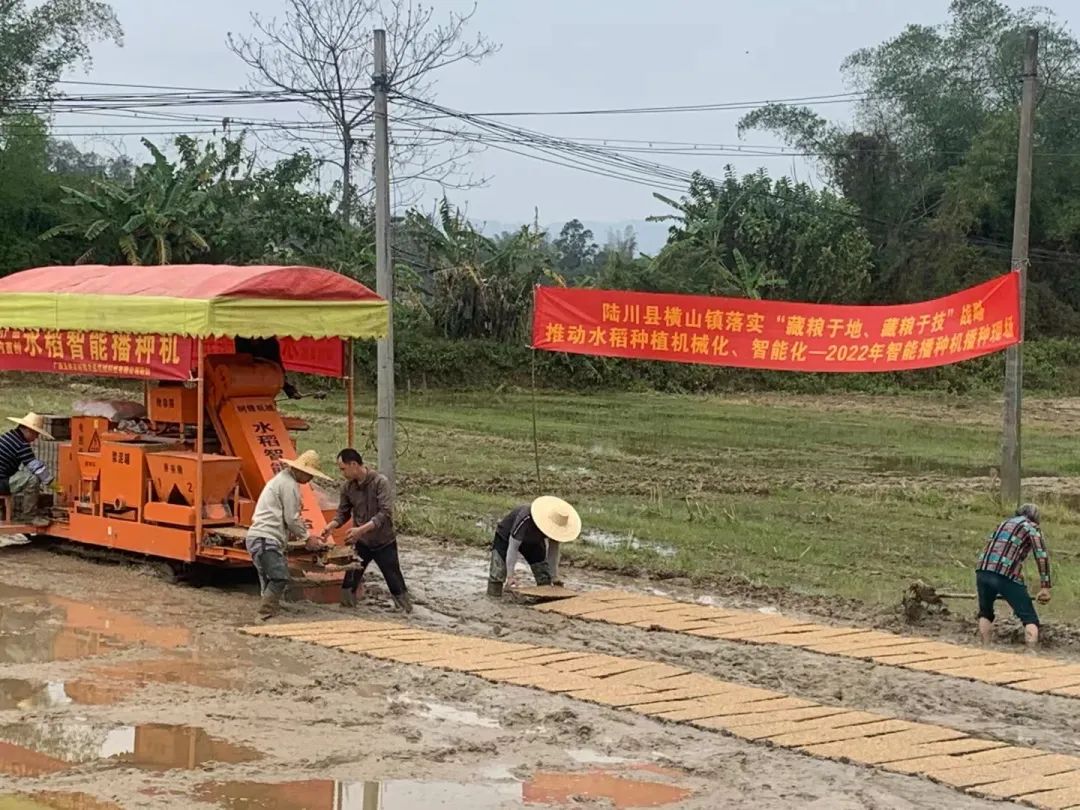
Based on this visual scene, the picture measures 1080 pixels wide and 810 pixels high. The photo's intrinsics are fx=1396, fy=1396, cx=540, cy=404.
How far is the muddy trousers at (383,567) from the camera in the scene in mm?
11250

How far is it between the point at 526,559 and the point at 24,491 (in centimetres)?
488

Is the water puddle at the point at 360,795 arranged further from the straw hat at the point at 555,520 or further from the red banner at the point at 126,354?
the red banner at the point at 126,354

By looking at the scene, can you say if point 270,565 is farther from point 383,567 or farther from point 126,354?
point 126,354

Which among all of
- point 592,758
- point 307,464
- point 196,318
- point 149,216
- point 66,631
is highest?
point 149,216

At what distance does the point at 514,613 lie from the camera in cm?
1155

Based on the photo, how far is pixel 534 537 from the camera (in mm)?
12164

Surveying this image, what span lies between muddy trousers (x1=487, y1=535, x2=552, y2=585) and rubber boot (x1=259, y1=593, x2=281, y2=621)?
2.12m

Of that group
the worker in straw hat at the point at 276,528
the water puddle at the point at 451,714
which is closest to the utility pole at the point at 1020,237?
the worker in straw hat at the point at 276,528

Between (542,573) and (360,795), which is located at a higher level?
(542,573)

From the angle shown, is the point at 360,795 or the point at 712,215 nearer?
the point at 360,795

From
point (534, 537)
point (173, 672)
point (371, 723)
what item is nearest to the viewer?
point (371, 723)

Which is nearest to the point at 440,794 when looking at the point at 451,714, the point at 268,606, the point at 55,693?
the point at 451,714

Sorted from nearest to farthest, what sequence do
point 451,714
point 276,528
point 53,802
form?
1. point 53,802
2. point 451,714
3. point 276,528

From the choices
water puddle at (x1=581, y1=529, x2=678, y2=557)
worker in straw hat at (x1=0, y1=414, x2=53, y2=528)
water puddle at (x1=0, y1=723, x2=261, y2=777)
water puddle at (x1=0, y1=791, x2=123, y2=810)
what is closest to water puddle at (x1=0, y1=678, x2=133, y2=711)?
water puddle at (x1=0, y1=723, x2=261, y2=777)
